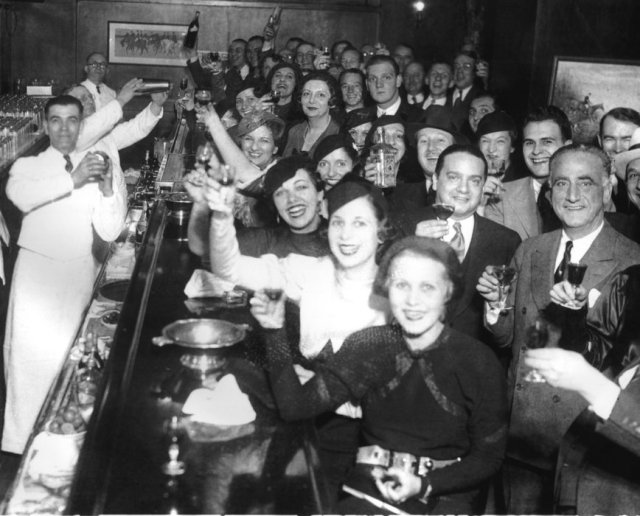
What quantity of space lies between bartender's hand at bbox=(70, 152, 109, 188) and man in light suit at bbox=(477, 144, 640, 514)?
2.36m

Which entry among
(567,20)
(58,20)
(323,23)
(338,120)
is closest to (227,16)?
(323,23)

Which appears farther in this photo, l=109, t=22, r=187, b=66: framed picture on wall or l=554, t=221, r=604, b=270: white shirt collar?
l=109, t=22, r=187, b=66: framed picture on wall

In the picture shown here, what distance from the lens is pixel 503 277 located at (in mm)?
2791

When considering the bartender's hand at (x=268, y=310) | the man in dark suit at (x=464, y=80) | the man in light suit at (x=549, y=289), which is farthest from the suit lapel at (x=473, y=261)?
the man in dark suit at (x=464, y=80)

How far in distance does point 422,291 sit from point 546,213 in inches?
68.7

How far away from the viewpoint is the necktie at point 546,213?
3770 mm

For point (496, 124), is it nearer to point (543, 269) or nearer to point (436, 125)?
point (436, 125)

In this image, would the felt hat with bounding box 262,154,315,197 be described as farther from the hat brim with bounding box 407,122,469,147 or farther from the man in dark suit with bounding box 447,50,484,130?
the man in dark suit with bounding box 447,50,484,130

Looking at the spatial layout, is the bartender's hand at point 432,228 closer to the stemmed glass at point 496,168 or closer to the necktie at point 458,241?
the necktie at point 458,241

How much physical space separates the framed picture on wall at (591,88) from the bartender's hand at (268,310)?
4325 mm

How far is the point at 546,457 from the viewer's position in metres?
3.00

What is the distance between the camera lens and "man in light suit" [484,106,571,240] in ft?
12.5

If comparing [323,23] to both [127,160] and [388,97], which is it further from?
[388,97]

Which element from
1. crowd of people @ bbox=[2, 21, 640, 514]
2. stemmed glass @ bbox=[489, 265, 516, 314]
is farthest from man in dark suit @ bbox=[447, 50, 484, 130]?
stemmed glass @ bbox=[489, 265, 516, 314]
